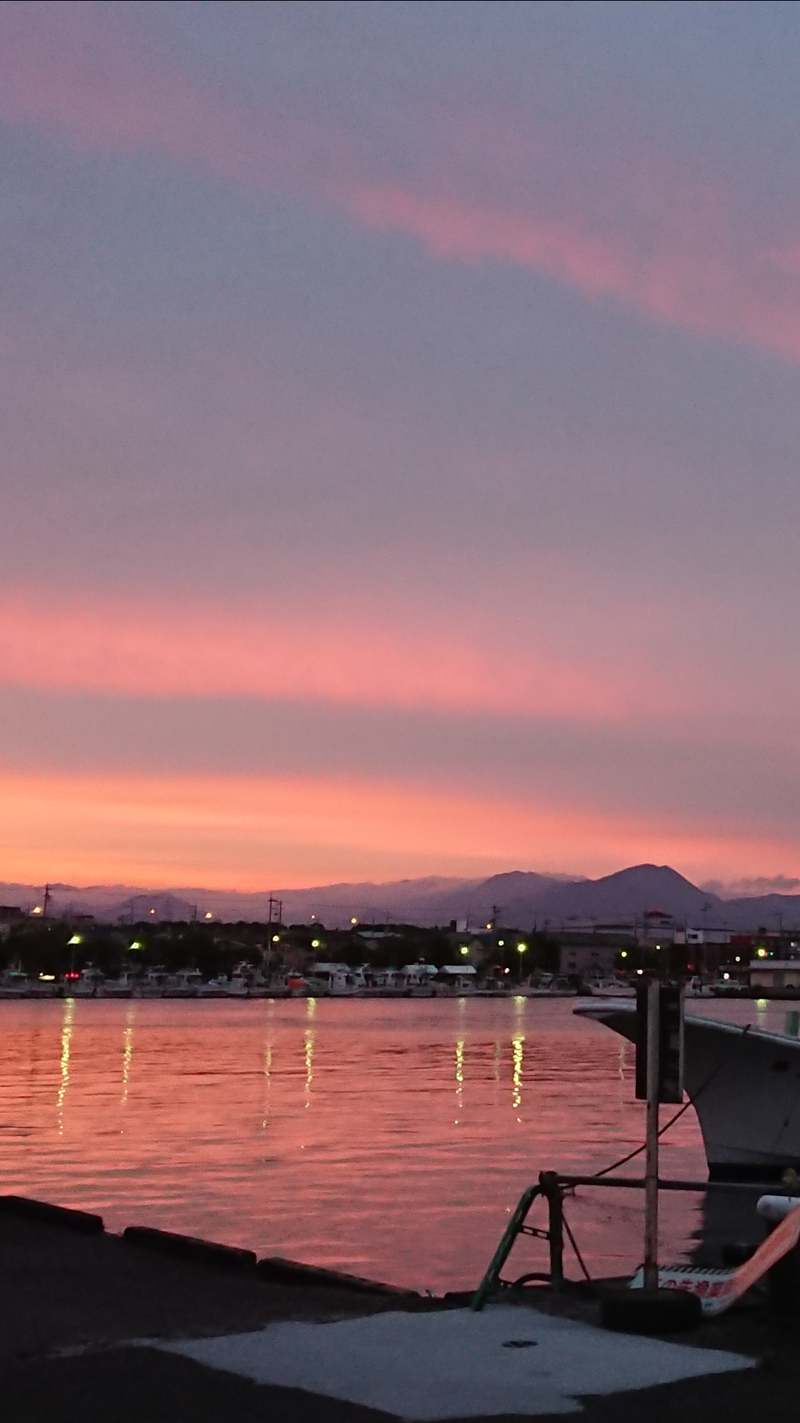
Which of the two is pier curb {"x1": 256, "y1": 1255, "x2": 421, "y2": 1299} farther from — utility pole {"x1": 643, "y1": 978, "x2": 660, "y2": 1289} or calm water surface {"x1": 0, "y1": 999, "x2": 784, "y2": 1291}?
calm water surface {"x1": 0, "y1": 999, "x2": 784, "y2": 1291}

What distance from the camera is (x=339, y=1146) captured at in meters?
47.2

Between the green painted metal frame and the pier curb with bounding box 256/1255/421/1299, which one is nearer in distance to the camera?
the green painted metal frame

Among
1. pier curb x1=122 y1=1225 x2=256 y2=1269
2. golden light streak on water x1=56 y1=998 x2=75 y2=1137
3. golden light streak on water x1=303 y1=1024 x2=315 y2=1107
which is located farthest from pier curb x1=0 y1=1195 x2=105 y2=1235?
golden light streak on water x1=303 y1=1024 x2=315 y2=1107

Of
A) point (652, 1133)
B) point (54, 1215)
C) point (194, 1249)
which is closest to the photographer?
point (652, 1133)

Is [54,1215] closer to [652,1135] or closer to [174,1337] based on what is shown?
[174,1337]

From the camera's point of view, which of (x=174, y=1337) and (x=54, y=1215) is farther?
(x=54, y=1215)

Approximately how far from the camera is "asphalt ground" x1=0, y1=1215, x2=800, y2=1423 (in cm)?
1159

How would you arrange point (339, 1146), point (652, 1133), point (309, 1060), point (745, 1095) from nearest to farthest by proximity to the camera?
1. point (652, 1133)
2. point (745, 1095)
3. point (339, 1146)
4. point (309, 1060)

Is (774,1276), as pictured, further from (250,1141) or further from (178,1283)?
(250,1141)

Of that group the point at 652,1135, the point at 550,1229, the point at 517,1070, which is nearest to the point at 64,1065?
the point at 517,1070

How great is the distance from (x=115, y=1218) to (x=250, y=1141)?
56.8ft

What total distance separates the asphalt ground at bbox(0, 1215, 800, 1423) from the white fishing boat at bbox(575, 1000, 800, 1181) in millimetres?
19680

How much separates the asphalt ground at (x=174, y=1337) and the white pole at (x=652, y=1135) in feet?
2.15

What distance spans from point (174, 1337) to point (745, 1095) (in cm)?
2619
